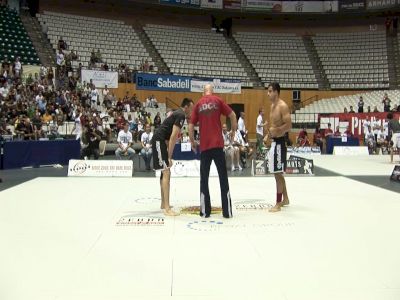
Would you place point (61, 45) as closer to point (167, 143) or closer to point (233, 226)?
point (167, 143)

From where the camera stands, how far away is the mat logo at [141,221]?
5980mm

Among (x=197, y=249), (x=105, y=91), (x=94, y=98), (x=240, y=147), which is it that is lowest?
(x=197, y=249)

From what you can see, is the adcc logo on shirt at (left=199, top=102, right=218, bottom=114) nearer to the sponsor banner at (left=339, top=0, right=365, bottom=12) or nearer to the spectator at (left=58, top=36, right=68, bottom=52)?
the spectator at (left=58, top=36, right=68, bottom=52)

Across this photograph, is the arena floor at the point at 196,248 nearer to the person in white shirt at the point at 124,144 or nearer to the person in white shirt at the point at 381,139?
the person in white shirt at the point at 124,144

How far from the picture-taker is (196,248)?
4832mm

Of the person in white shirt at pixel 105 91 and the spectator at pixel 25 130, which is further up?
the person in white shirt at pixel 105 91

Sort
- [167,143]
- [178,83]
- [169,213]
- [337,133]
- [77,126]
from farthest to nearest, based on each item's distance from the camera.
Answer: [178,83], [337,133], [77,126], [167,143], [169,213]

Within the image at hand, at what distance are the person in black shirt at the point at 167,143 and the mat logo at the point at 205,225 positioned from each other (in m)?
0.64

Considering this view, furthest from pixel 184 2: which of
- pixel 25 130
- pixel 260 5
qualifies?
pixel 25 130

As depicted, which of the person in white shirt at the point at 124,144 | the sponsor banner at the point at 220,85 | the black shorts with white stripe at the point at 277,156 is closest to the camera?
the black shorts with white stripe at the point at 277,156

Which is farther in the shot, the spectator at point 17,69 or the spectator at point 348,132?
the spectator at point 348,132

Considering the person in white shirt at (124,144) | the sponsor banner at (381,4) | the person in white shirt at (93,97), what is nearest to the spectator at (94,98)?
the person in white shirt at (93,97)

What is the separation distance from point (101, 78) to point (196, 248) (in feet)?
63.9

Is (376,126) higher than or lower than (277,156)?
higher
